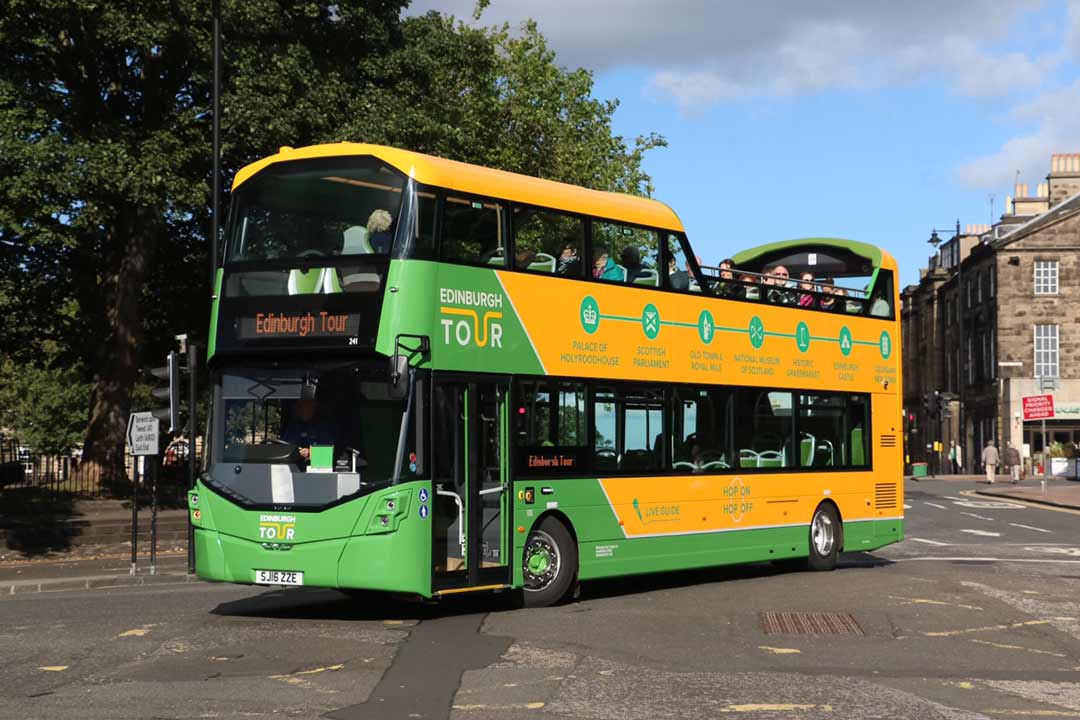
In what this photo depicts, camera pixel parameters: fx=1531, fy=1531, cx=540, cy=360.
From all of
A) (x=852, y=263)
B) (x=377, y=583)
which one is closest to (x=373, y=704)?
(x=377, y=583)

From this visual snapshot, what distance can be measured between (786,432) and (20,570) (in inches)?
472

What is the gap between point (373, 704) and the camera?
9.11 m

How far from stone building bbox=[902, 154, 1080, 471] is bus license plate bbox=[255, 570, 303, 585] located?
65820mm

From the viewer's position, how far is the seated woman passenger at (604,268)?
1611 cm

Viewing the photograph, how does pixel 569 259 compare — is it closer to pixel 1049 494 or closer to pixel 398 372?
pixel 398 372

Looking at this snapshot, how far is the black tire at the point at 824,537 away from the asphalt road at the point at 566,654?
144 cm

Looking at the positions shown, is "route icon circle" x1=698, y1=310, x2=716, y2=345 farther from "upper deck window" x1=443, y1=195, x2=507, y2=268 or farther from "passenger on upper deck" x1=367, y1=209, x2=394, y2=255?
"passenger on upper deck" x1=367, y1=209, x2=394, y2=255

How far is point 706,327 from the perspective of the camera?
57.9 ft

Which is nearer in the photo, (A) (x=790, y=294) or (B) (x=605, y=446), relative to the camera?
(B) (x=605, y=446)

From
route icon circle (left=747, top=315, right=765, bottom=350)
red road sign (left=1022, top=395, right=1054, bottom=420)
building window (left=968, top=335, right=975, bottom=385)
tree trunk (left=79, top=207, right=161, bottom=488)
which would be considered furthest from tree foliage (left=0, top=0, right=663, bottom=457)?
building window (left=968, top=335, right=975, bottom=385)

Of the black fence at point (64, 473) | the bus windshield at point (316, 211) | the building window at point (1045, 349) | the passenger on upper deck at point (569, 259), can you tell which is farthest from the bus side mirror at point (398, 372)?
the building window at point (1045, 349)

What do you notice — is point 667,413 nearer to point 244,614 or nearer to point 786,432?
point 786,432

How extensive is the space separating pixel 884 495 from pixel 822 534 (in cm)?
179

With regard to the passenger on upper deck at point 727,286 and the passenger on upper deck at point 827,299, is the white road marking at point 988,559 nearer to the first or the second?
the passenger on upper deck at point 827,299
